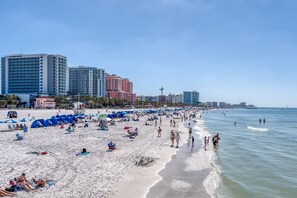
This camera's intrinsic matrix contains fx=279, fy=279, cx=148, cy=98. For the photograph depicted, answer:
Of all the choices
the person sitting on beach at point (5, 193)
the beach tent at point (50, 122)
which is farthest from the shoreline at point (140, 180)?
the beach tent at point (50, 122)

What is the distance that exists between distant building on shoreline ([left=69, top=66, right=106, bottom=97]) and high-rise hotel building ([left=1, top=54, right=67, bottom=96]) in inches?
1002

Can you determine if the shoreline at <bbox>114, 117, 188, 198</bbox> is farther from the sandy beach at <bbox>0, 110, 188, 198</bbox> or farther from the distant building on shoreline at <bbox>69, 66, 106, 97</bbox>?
the distant building on shoreline at <bbox>69, 66, 106, 97</bbox>

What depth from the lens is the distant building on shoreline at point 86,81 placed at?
159 m

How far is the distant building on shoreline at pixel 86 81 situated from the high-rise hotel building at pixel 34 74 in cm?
2545

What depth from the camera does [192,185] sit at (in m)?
13.4

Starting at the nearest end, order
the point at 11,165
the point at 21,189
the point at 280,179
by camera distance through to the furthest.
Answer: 1. the point at 21,189
2. the point at 11,165
3. the point at 280,179

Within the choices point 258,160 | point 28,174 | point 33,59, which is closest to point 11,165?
point 28,174

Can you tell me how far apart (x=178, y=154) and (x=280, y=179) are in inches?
293

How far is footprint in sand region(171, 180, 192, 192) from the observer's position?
1266 centimetres

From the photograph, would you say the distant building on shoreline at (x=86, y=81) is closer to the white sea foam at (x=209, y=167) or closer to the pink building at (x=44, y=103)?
the pink building at (x=44, y=103)

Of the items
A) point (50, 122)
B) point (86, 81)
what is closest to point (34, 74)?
point (86, 81)

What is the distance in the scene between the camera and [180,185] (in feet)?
43.6

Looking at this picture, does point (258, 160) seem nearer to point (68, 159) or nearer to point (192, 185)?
point (192, 185)

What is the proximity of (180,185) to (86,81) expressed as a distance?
5944 inches
